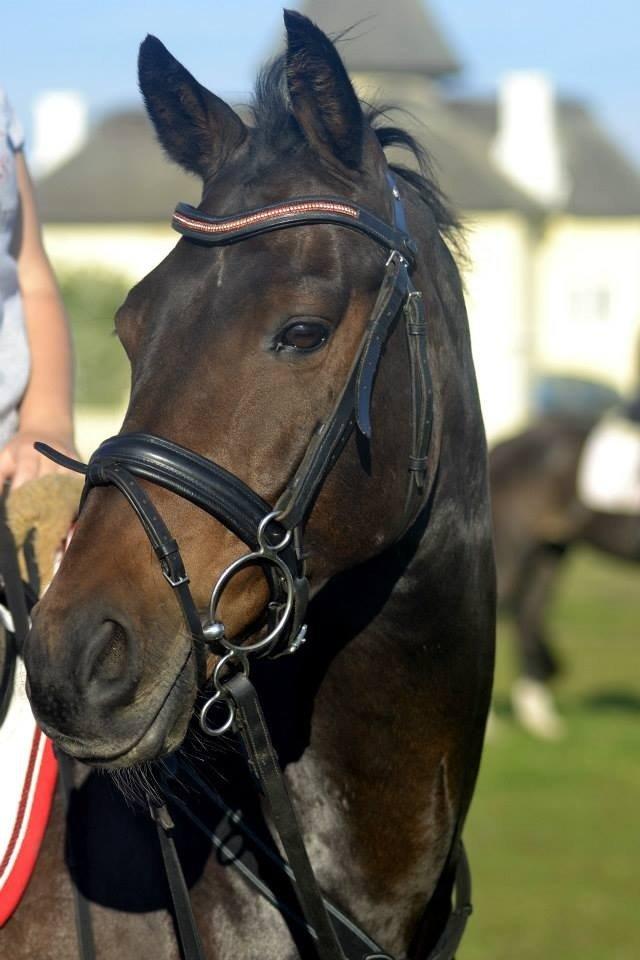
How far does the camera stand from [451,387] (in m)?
2.42

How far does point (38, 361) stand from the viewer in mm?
2668

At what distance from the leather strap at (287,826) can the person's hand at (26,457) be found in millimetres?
700

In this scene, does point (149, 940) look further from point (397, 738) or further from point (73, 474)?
point (73, 474)

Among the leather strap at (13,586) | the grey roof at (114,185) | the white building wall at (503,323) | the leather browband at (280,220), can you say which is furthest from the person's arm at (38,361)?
the grey roof at (114,185)

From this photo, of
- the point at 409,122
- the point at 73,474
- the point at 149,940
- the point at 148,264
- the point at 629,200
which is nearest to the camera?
the point at 149,940

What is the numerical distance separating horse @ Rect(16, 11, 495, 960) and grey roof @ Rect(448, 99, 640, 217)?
40837 millimetres

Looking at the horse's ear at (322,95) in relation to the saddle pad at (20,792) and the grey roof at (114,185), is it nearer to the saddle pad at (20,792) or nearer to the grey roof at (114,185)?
the saddle pad at (20,792)

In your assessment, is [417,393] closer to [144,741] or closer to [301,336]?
[301,336]

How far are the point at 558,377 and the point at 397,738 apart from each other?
3409cm

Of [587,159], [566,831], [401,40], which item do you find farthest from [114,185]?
[566,831]

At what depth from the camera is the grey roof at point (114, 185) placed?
36719 mm

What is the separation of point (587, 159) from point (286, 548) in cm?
4840

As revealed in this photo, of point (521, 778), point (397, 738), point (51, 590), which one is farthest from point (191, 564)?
point (521, 778)

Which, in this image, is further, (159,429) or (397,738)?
(397,738)
